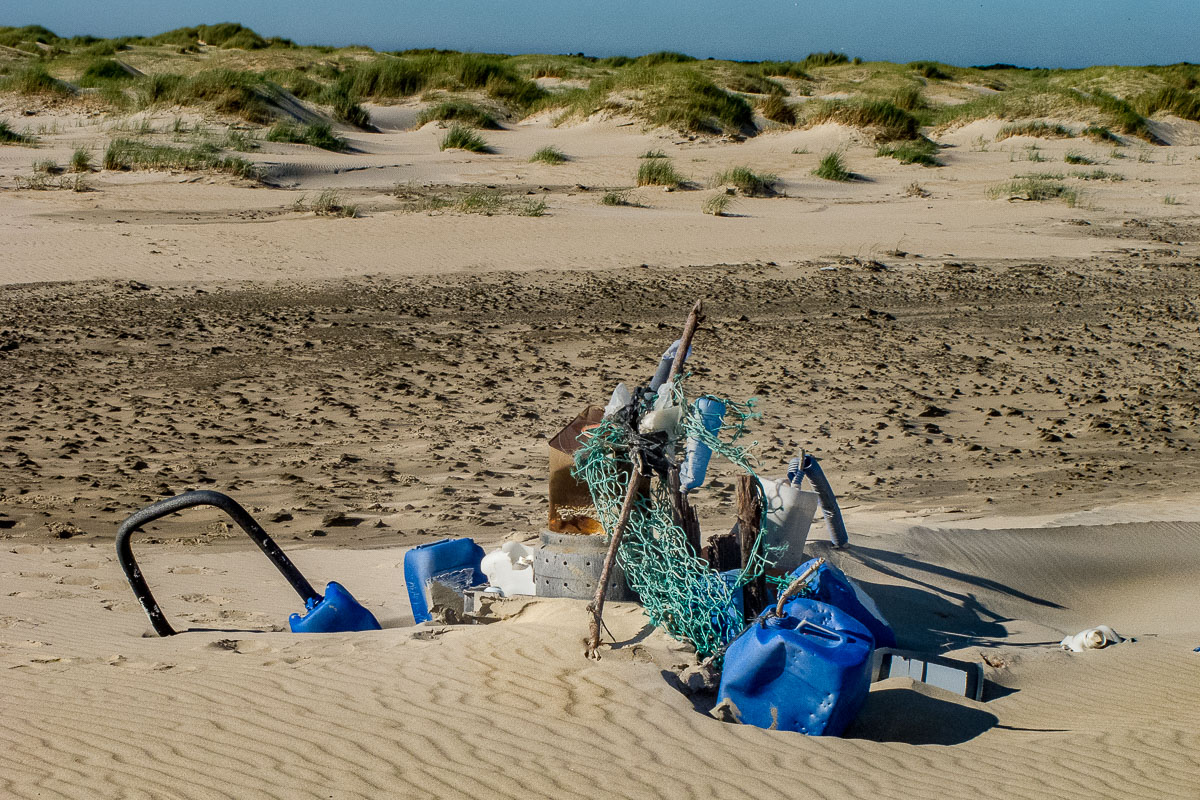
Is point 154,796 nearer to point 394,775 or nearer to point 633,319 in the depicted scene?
point 394,775

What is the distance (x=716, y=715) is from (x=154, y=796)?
6.25ft

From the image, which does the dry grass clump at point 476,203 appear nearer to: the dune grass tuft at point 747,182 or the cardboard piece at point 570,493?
the dune grass tuft at point 747,182

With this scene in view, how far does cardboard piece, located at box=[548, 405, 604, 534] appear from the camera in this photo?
17.0 ft

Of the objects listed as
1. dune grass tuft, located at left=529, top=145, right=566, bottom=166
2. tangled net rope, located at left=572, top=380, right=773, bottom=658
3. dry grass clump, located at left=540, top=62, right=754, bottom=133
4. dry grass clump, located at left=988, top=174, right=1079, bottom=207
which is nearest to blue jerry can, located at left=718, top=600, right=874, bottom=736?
tangled net rope, located at left=572, top=380, right=773, bottom=658

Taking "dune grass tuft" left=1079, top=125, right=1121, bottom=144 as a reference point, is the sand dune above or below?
below

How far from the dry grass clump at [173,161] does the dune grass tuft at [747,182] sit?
8.04 m

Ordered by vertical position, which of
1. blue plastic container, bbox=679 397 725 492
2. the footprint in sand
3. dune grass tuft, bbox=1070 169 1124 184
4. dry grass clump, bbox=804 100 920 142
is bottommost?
the footprint in sand

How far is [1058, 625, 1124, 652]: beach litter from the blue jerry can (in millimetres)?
1608

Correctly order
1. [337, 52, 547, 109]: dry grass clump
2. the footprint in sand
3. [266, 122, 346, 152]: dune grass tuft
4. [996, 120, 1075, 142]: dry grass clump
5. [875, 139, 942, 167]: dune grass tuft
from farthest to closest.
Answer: [337, 52, 547, 109]: dry grass clump < [996, 120, 1075, 142]: dry grass clump < [875, 139, 942, 167]: dune grass tuft < [266, 122, 346, 152]: dune grass tuft < the footprint in sand

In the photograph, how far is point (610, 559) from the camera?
14.6 ft

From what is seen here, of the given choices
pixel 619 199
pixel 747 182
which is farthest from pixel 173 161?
pixel 747 182

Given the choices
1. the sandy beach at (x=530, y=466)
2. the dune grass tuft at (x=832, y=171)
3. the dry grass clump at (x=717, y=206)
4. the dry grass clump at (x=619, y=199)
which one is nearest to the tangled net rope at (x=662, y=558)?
the sandy beach at (x=530, y=466)

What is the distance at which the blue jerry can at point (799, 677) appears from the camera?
4.11m

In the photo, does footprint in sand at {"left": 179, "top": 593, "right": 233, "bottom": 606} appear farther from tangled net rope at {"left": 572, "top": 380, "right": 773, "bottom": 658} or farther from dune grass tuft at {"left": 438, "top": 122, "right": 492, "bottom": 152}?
dune grass tuft at {"left": 438, "top": 122, "right": 492, "bottom": 152}
